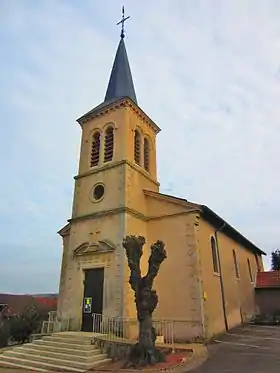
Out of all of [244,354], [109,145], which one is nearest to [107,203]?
[109,145]

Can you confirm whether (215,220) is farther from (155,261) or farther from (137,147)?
(155,261)

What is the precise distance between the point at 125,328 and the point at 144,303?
3.52 meters

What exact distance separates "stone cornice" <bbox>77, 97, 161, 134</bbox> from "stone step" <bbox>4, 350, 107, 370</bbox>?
41.6ft

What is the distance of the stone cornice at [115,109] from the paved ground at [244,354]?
41.3 feet

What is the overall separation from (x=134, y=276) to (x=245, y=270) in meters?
14.7

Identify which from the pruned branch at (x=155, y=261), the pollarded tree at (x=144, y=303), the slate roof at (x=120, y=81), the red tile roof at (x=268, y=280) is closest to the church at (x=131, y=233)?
the slate roof at (x=120, y=81)

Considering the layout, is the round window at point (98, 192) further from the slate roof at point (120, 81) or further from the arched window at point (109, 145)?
the slate roof at point (120, 81)

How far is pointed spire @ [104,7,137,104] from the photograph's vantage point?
20.2 m

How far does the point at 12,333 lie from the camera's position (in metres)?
21.1

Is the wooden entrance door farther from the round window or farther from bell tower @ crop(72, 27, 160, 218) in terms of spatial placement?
the round window

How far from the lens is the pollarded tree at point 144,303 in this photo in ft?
31.1

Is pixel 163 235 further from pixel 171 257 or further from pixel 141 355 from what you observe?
pixel 141 355

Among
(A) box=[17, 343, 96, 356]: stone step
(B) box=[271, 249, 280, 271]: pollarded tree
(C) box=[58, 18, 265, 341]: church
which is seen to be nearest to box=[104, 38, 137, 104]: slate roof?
(C) box=[58, 18, 265, 341]: church

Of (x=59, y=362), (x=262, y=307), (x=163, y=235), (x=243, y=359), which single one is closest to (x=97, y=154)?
(x=163, y=235)
